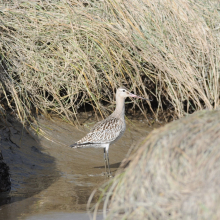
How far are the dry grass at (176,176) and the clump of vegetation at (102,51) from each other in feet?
12.9

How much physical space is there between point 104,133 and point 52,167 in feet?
3.00

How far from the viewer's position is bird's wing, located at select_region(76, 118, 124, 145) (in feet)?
23.2

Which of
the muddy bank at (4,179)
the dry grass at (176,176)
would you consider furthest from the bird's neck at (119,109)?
the dry grass at (176,176)

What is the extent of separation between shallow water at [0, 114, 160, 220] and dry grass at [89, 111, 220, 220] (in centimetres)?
183

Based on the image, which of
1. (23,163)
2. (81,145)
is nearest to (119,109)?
(81,145)

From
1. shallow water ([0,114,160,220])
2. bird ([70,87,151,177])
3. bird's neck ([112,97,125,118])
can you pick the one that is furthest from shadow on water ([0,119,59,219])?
bird's neck ([112,97,125,118])

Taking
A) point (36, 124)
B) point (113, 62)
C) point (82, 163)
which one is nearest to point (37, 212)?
point (82, 163)

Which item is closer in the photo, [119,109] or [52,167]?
[52,167]

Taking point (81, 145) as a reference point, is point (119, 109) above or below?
above

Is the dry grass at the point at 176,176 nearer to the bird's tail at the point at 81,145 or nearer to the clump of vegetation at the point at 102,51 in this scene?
the bird's tail at the point at 81,145

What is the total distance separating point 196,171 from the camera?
10.4 feet

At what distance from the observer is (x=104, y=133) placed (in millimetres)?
7105

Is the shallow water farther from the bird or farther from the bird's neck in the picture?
the bird's neck

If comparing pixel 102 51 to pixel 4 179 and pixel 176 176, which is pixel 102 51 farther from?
pixel 176 176
